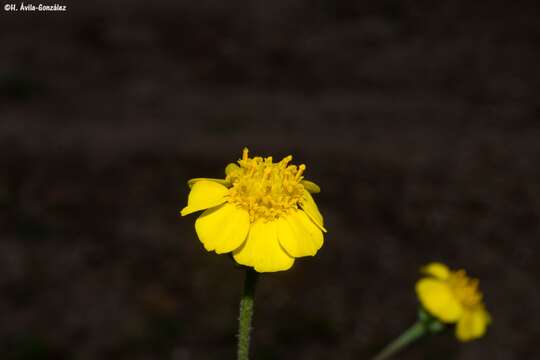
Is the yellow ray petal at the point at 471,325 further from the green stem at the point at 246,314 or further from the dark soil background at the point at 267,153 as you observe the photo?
the dark soil background at the point at 267,153

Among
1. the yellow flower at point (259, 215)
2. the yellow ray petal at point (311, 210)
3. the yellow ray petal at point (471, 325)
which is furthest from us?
the yellow ray petal at point (471, 325)

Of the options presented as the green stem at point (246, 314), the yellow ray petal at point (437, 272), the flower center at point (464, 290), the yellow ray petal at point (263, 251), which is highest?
the yellow ray petal at point (437, 272)

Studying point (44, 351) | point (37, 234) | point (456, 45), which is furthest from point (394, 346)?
point (456, 45)

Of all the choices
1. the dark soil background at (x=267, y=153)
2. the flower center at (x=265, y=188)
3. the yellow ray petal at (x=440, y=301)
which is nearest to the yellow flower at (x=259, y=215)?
the flower center at (x=265, y=188)

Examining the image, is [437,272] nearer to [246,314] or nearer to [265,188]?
[265,188]

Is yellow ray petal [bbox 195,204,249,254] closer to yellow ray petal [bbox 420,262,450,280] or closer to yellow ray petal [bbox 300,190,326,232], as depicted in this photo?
yellow ray petal [bbox 300,190,326,232]

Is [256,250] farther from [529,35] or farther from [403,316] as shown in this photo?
[529,35]
